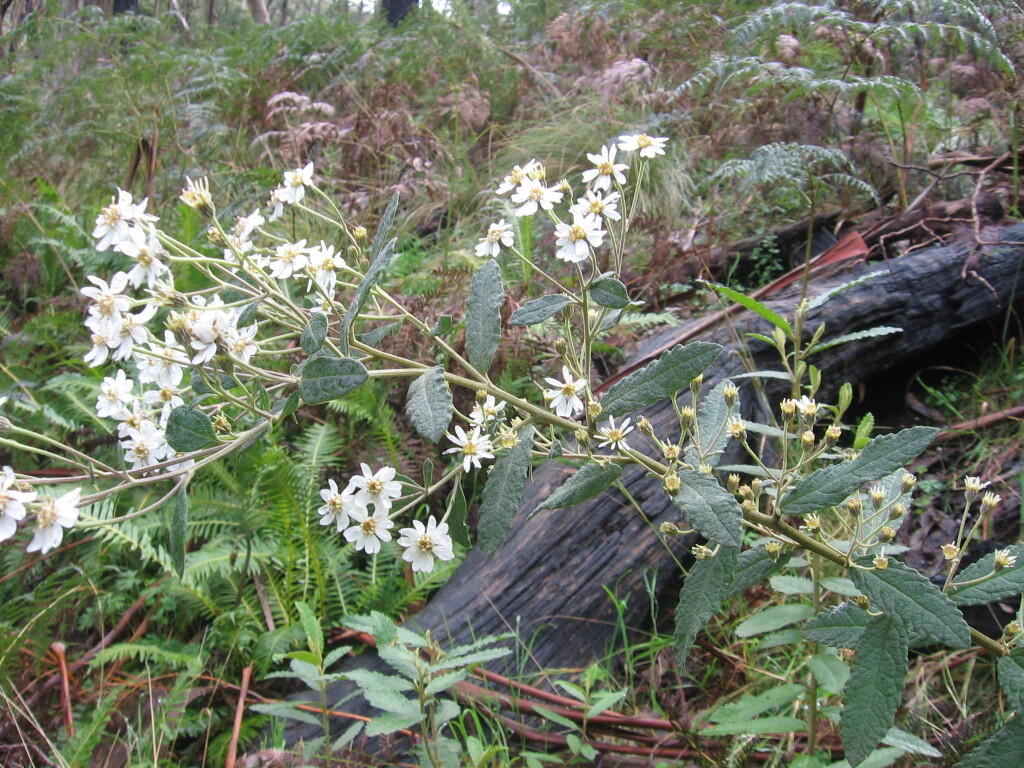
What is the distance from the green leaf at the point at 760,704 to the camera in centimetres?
116

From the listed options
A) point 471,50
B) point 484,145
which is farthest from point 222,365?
point 471,50

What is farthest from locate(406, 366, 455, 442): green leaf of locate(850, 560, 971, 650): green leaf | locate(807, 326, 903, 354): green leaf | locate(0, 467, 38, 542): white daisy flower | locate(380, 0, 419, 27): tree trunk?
A: locate(380, 0, 419, 27): tree trunk

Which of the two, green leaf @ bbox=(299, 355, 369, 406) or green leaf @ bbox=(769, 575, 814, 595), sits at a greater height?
green leaf @ bbox=(299, 355, 369, 406)

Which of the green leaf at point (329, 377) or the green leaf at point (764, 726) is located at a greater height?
the green leaf at point (329, 377)

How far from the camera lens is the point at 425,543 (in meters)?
0.97

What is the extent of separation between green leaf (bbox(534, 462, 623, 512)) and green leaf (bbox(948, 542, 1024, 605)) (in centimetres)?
47

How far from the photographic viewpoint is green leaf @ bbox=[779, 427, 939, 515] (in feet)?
2.74

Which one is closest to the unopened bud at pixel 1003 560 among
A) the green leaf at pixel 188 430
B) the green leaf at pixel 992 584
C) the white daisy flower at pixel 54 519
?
the green leaf at pixel 992 584

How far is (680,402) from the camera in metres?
2.07

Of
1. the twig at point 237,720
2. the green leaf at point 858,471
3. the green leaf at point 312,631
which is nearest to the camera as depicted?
the green leaf at point 858,471

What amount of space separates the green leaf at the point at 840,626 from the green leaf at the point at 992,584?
0.38 ft

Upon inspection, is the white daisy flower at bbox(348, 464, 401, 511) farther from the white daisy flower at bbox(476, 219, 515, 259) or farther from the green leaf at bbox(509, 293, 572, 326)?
the white daisy flower at bbox(476, 219, 515, 259)

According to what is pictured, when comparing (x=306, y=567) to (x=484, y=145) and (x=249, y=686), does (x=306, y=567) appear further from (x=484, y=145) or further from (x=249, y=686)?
(x=484, y=145)

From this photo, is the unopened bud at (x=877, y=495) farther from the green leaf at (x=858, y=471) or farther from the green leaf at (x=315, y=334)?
the green leaf at (x=315, y=334)
